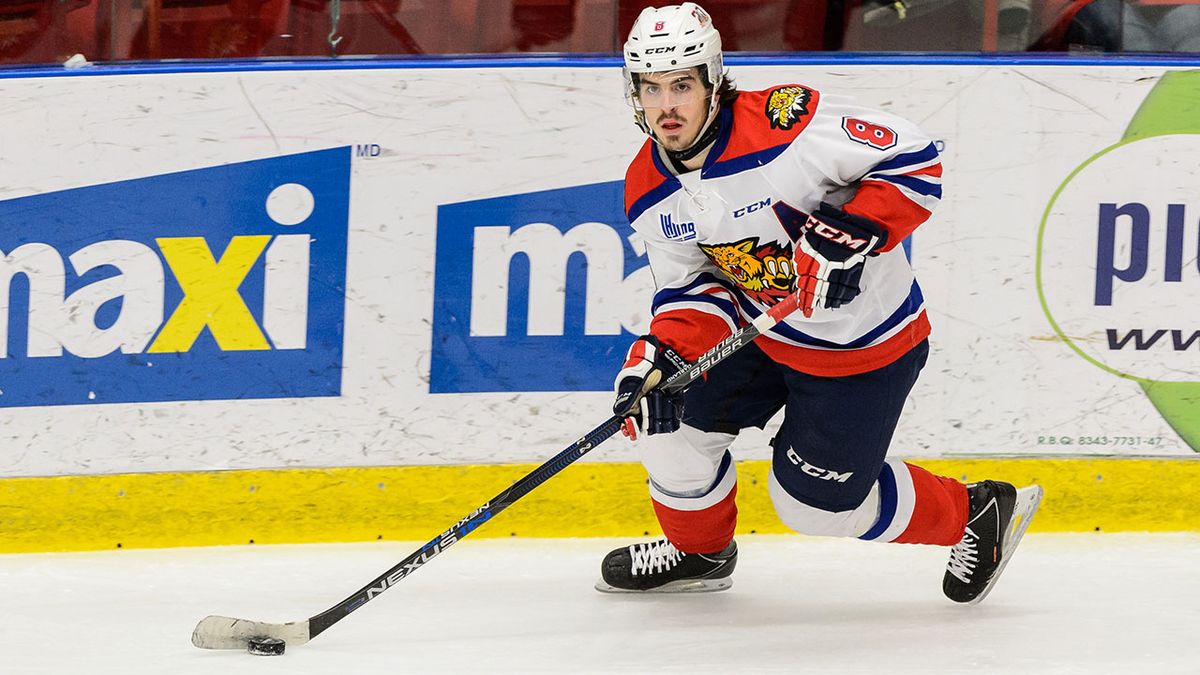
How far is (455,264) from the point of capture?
3.31 m

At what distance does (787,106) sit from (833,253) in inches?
11.7

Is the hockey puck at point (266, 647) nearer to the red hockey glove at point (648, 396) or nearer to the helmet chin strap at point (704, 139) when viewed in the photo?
the red hockey glove at point (648, 396)

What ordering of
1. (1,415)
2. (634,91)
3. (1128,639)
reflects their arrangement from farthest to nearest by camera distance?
(1,415)
(1128,639)
(634,91)

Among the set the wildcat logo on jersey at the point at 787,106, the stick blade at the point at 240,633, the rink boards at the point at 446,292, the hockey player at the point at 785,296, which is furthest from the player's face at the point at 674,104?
the stick blade at the point at 240,633

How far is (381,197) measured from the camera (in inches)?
129

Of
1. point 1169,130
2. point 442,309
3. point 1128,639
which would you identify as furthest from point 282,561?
point 1169,130

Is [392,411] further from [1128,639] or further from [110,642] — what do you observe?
[1128,639]

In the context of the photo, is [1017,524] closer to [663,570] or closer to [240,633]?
[663,570]

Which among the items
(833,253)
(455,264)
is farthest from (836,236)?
(455,264)

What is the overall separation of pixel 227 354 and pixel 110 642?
0.79 meters

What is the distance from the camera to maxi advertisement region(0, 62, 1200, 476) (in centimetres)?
320

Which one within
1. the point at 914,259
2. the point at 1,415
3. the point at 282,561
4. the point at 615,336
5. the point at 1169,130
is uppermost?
the point at 1169,130

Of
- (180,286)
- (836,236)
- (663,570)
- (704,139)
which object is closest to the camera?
(836,236)

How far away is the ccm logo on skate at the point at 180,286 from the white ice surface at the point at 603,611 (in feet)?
1.24
